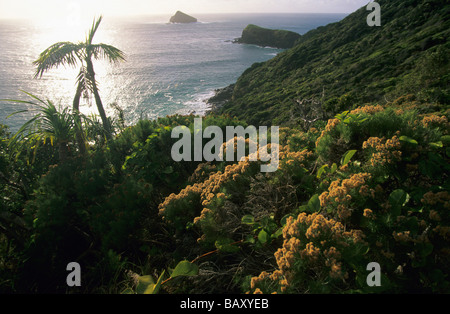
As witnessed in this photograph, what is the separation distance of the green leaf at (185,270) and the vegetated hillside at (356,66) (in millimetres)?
9497

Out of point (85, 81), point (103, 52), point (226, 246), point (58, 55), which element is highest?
point (103, 52)

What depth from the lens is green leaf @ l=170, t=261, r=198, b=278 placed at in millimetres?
2262

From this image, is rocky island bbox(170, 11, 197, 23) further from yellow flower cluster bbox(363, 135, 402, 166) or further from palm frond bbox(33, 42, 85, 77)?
yellow flower cluster bbox(363, 135, 402, 166)

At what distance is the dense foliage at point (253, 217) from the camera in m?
1.80

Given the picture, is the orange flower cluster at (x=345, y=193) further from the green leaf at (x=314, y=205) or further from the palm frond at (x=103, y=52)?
the palm frond at (x=103, y=52)

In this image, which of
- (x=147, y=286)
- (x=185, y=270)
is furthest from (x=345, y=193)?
(x=147, y=286)

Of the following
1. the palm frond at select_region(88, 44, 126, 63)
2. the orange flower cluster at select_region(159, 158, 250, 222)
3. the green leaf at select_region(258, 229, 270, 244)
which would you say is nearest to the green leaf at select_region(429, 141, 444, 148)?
the green leaf at select_region(258, 229, 270, 244)

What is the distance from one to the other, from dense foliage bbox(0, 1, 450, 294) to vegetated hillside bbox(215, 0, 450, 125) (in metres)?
8.05

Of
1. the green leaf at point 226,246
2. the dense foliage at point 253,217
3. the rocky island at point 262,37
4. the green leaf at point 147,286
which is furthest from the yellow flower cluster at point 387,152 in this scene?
the rocky island at point 262,37

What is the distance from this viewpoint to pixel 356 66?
29562mm

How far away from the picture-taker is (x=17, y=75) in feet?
161

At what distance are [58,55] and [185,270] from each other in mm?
8323

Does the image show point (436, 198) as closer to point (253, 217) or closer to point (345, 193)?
point (345, 193)
